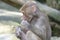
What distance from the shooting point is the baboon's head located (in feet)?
8.05

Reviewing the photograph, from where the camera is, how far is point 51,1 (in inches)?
260

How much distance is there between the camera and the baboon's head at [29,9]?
246 centimetres

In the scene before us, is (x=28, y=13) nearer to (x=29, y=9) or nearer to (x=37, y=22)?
(x=29, y=9)

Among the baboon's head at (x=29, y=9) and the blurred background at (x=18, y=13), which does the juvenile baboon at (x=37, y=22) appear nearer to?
the baboon's head at (x=29, y=9)

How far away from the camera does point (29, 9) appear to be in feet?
8.14

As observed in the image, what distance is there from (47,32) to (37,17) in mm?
225

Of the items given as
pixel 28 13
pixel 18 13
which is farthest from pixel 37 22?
pixel 18 13

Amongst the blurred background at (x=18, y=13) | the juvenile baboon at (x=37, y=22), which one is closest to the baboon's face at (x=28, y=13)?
the juvenile baboon at (x=37, y=22)

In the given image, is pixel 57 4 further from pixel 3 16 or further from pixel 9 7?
pixel 3 16

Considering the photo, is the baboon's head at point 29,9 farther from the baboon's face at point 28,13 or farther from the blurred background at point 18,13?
the blurred background at point 18,13

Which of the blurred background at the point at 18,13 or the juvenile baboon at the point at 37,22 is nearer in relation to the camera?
the juvenile baboon at the point at 37,22

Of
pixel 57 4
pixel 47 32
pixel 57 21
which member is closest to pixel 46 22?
pixel 47 32

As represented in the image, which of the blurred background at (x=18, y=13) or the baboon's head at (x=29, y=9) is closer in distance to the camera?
the baboon's head at (x=29, y=9)

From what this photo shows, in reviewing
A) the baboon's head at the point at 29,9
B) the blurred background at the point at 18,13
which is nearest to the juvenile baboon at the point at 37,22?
the baboon's head at the point at 29,9
